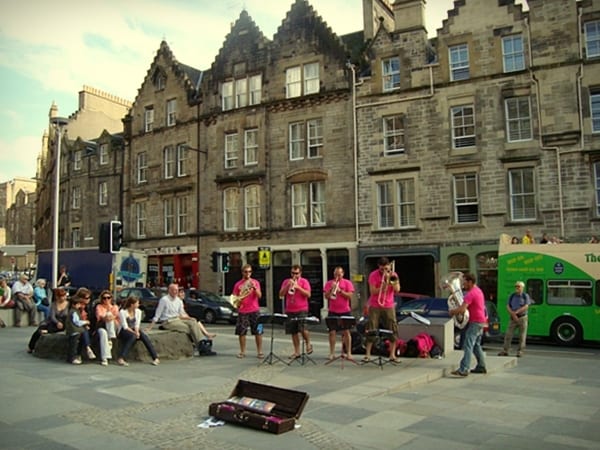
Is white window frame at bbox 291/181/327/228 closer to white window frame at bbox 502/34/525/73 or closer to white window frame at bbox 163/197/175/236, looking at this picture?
white window frame at bbox 163/197/175/236

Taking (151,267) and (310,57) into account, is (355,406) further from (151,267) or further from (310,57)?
(151,267)

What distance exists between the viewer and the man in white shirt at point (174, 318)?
13.3 meters

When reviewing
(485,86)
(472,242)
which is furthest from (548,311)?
(485,86)

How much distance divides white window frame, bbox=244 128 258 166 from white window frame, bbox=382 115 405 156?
7.73 m

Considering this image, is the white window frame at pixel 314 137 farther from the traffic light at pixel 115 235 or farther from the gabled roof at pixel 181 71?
the traffic light at pixel 115 235

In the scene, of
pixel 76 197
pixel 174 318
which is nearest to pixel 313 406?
pixel 174 318

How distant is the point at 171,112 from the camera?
1486 inches

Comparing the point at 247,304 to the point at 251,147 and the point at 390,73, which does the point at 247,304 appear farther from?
the point at 251,147

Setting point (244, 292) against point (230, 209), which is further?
point (230, 209)

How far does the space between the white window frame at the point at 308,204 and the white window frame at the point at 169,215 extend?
928 cm

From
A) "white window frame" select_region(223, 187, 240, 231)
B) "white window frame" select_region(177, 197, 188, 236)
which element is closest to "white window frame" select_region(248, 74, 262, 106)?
"white window frame" select_region(223, 187, 240, 231)

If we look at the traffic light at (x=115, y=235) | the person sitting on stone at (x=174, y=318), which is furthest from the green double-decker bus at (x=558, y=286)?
the traffic light at (x=115, y=235)

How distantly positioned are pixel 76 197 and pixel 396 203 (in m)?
27.6

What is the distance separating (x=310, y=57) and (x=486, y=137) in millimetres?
10497
